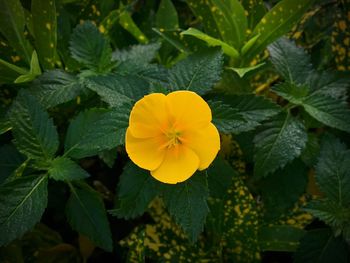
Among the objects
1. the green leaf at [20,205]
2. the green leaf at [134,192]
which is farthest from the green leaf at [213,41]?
the green leaf at [20,205]

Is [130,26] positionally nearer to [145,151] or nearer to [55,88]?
[55,88]

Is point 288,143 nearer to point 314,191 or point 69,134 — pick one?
point 314,191

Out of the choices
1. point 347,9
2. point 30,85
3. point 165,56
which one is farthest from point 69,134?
point 347,9

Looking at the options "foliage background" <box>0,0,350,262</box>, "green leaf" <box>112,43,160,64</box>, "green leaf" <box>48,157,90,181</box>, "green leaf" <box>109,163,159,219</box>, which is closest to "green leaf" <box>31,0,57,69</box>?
"foliage background" <box>0,0,350,262</box>

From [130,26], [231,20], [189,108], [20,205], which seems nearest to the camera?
[189,108]

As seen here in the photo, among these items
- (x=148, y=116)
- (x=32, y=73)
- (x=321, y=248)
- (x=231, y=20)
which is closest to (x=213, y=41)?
(x=231, y=20)

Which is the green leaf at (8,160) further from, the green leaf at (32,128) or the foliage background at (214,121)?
the green leaf at (32,128)
